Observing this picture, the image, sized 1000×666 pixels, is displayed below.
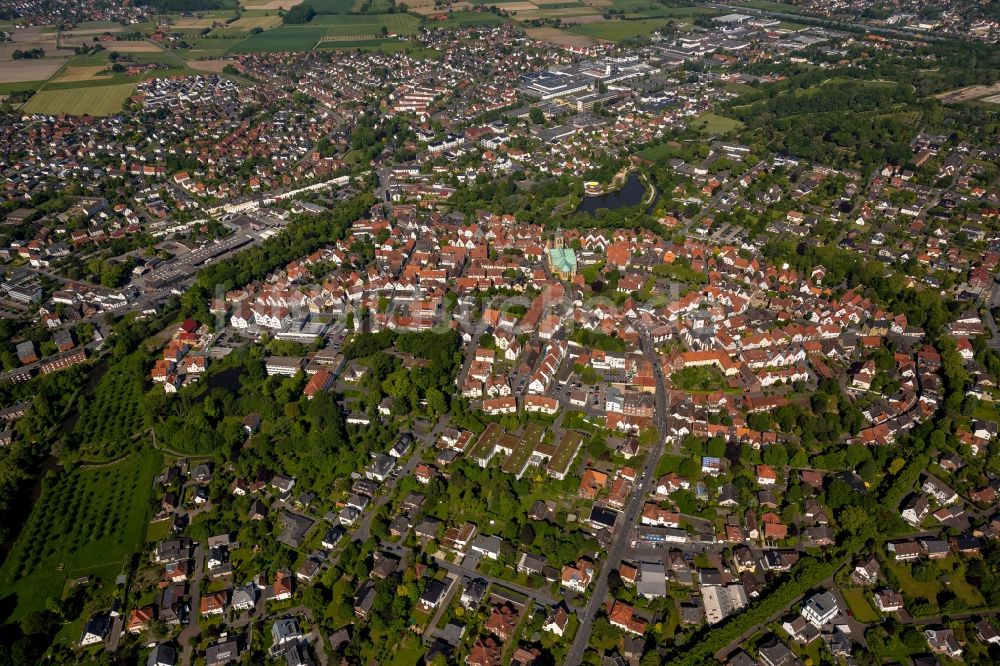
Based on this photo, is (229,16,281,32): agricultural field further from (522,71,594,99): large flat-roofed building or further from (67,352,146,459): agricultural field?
(67,352,146,459): agricultural field

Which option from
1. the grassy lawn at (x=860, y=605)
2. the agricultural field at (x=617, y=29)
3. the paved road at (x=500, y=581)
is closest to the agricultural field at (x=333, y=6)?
the agricultural field at (x=617, y=29)

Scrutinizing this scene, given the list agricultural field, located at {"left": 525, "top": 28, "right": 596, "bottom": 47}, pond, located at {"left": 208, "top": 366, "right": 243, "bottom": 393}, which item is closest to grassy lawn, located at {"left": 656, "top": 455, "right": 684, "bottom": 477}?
pond, located at {"left": 208, "top": 366, "right": 243, "bottom": 393}

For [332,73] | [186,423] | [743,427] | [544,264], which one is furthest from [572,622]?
[332,73]

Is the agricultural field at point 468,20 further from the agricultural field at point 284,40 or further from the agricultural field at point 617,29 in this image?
the agricultural field at point 284,40

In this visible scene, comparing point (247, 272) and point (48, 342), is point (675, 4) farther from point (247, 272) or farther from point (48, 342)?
point (48, 342)

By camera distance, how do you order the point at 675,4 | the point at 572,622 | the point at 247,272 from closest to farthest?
the point at 572,622 → the point at 247,272 → the point at 675,4
